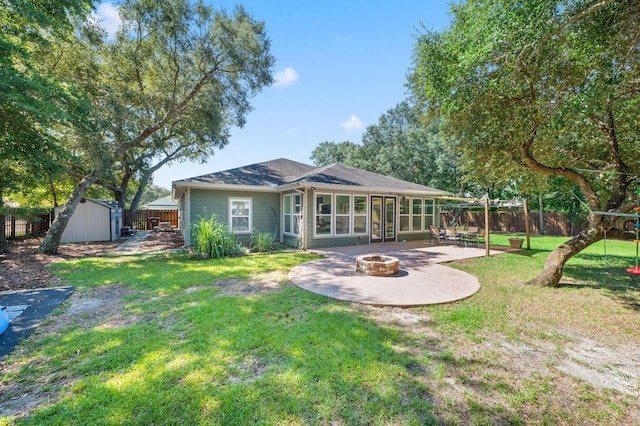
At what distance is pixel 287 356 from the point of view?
9.66 feet

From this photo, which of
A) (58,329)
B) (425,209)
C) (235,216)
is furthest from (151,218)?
(58,329)

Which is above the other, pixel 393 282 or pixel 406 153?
pixel 406 153

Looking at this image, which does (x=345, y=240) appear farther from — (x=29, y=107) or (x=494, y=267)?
(x=29, y=107)

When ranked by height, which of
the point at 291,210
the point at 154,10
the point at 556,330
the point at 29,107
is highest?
the point at 154,10

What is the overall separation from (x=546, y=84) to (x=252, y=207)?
9.66 m

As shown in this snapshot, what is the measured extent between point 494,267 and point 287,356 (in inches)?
273

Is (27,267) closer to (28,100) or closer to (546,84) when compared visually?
(28,100)

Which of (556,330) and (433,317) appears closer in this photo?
(556,330)

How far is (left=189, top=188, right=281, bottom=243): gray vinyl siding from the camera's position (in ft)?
34.0

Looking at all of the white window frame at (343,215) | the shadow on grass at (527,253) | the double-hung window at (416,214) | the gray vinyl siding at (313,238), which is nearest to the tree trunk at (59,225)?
the gray vinyl siding at (313,238)

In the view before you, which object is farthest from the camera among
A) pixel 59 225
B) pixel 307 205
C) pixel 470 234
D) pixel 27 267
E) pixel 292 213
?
pixel 470 234

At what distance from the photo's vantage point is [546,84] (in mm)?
5477

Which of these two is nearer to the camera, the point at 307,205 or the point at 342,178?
the point at 307,205

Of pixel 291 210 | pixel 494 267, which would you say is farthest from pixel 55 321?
pixel 494 267
